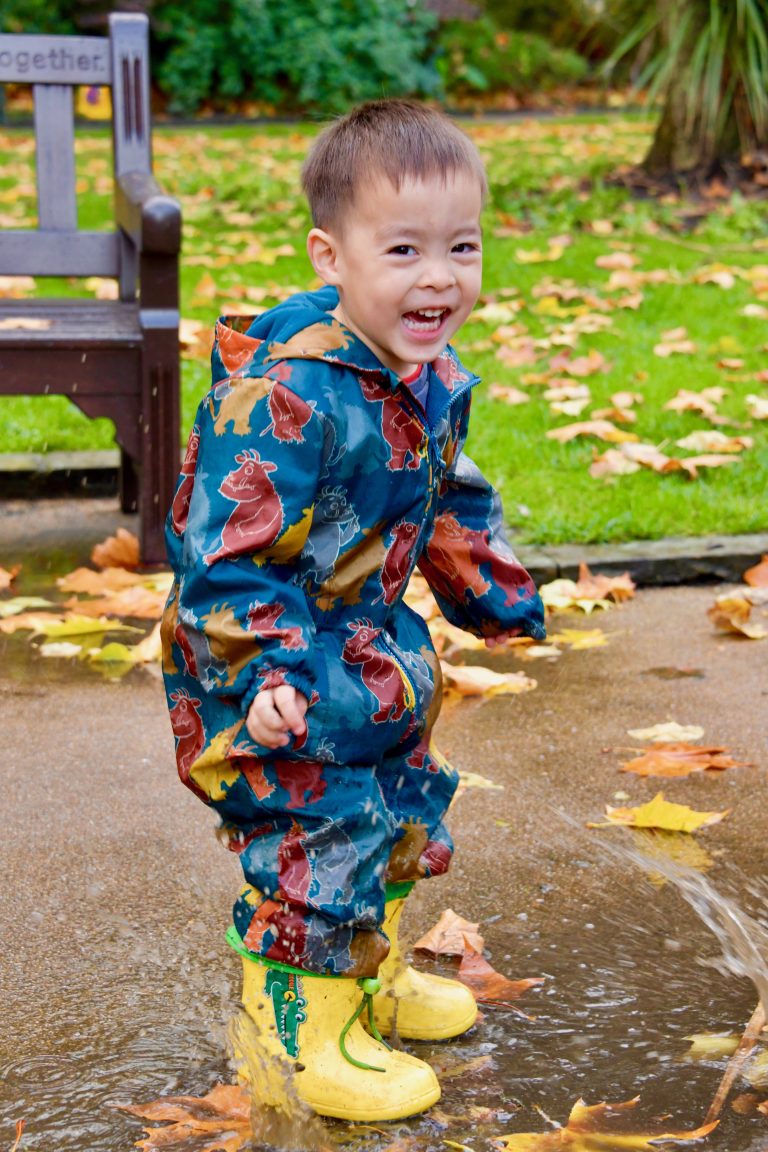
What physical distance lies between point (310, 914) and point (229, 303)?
4.82m

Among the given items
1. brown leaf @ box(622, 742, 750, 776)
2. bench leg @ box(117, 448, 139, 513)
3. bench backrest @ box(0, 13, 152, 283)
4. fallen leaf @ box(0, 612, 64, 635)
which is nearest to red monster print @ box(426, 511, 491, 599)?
brown leaf @ box(622, 742, 750, 776)

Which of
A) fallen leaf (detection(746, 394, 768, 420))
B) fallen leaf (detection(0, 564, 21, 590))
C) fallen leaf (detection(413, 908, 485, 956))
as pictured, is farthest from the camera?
fallen leaf (detection(746, 394, 768, 420))

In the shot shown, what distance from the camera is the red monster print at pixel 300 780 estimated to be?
186 cm

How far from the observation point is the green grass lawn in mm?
4461

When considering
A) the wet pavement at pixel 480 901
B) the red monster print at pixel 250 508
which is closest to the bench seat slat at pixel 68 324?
the wet pavement at pixel 480 901

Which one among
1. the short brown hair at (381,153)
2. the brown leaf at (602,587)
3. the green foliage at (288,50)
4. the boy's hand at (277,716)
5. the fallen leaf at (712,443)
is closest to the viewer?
the boy's hand at (277,716)

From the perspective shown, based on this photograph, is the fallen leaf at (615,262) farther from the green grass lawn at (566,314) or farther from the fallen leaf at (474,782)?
the fallen leaf at (474,782)

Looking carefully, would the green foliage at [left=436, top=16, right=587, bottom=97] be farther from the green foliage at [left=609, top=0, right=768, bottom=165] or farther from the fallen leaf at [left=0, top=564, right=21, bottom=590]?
the fallen leaf at [left=0, top=564, right=21, bottom=590]

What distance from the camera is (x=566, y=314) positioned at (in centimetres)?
639

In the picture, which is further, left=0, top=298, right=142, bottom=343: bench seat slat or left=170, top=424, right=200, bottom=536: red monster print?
left=0, top=298, right=142, bottom=343: bench seat slat

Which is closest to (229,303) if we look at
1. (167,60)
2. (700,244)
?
(700,244)

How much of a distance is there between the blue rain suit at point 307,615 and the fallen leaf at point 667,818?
2.89ft

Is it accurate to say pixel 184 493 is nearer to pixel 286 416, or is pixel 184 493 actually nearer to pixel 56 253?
pixel 286 416

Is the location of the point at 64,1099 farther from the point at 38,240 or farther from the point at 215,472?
the point at 38,240
